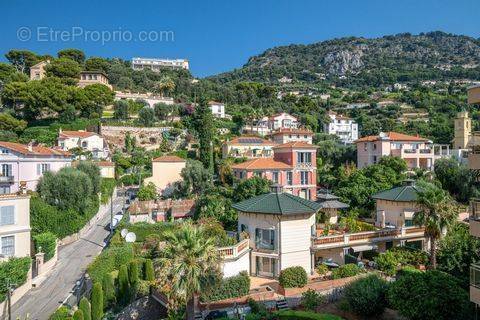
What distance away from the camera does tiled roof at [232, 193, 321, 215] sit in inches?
1045

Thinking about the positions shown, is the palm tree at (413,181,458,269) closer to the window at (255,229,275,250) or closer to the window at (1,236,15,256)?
the window at (255,229,275,250)

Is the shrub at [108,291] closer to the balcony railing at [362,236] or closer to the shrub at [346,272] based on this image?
the balcony railing at [362,236]

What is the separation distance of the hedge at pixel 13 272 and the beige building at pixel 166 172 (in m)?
26.8

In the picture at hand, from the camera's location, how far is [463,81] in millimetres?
167375

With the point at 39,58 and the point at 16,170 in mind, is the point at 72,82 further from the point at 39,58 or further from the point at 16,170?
the point at 16,170

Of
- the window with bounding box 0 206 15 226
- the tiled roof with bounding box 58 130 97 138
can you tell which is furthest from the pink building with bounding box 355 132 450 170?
the tiled roof with bounding box 58 130 97 138

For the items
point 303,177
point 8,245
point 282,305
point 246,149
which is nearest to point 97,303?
point 282,305

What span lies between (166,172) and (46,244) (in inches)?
943

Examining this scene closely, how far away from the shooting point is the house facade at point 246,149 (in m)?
63.6

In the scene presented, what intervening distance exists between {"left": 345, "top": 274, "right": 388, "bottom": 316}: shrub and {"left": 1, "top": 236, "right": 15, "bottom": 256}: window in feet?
89.3

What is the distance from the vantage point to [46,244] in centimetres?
3353

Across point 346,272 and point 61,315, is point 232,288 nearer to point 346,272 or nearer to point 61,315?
point 346,272

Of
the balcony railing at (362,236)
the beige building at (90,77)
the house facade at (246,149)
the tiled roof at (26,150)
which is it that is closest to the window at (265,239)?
the balcony railing at (362,236)

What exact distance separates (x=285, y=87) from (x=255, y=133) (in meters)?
103
